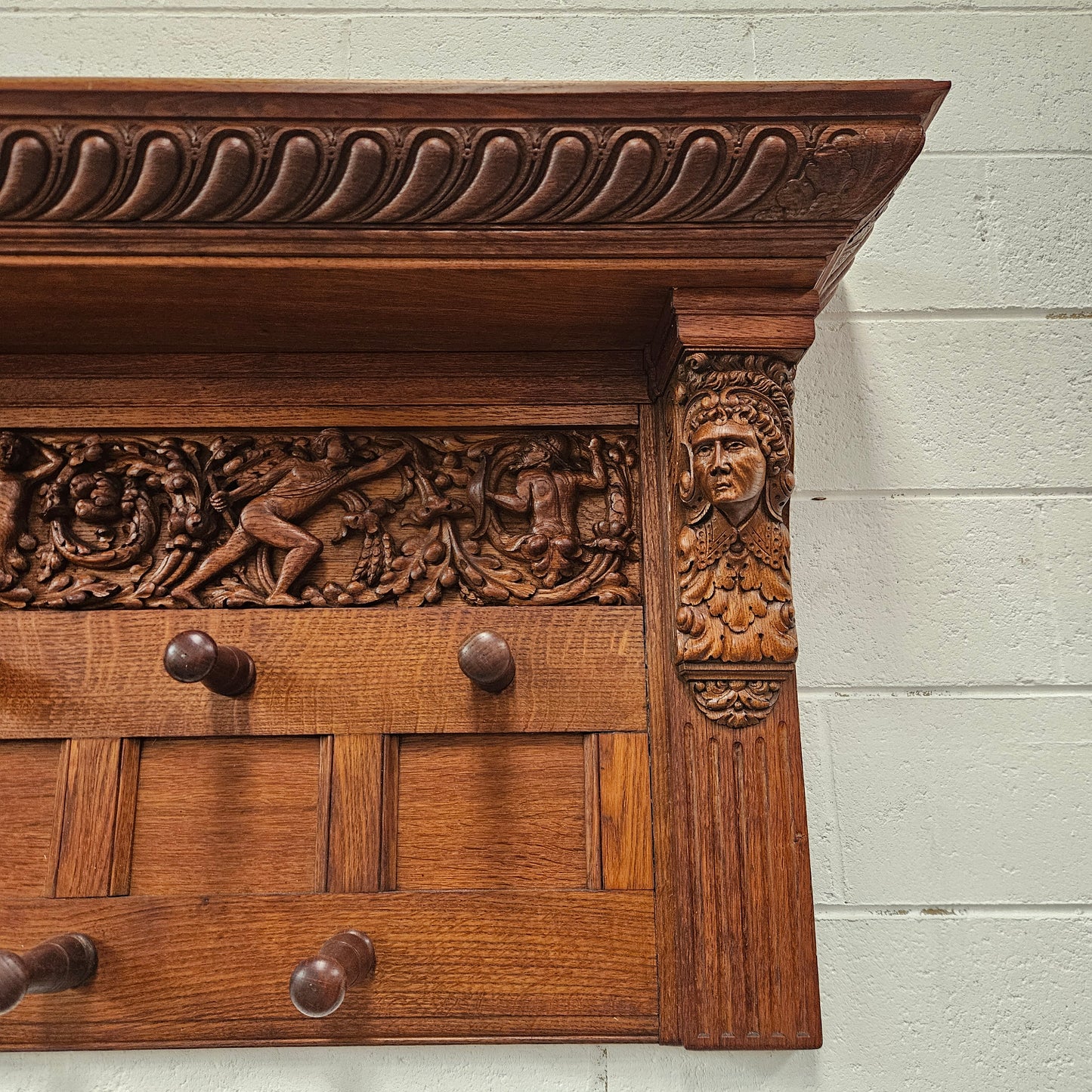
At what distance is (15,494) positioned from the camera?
0.82 meters

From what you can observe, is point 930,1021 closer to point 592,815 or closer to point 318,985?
point 592,815

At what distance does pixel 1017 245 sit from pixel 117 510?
910 millimetres

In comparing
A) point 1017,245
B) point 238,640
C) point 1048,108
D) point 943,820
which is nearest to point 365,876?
point 238,640

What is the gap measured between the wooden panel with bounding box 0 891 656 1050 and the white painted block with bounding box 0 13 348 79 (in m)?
0.81

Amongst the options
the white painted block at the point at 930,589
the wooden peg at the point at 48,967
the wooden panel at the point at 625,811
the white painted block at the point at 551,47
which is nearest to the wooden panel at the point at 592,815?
the wooden panel at the point at 625,811

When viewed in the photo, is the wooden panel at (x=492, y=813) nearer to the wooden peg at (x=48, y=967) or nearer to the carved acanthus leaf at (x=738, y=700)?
the carved acanthus leaf at (x=738, y=700)

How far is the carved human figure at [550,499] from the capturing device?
0.81 meters

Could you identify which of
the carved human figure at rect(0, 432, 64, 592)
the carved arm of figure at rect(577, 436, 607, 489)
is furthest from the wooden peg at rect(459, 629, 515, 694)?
the carved human figure at rect(0, 432, 64, 592)

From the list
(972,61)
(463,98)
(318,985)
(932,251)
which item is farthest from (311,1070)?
(972,61)

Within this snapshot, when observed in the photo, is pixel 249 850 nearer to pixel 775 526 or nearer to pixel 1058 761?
pixel 775 526

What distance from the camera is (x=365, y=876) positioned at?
0.75 metres

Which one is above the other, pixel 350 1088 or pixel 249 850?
pixel 249 850

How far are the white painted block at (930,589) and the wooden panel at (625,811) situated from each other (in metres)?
0.18

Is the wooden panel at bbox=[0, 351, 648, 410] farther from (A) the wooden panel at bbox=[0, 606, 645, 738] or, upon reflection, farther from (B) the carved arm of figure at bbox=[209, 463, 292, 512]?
(A) the wooden panel at bbox=[0, 606, 645, 738]
